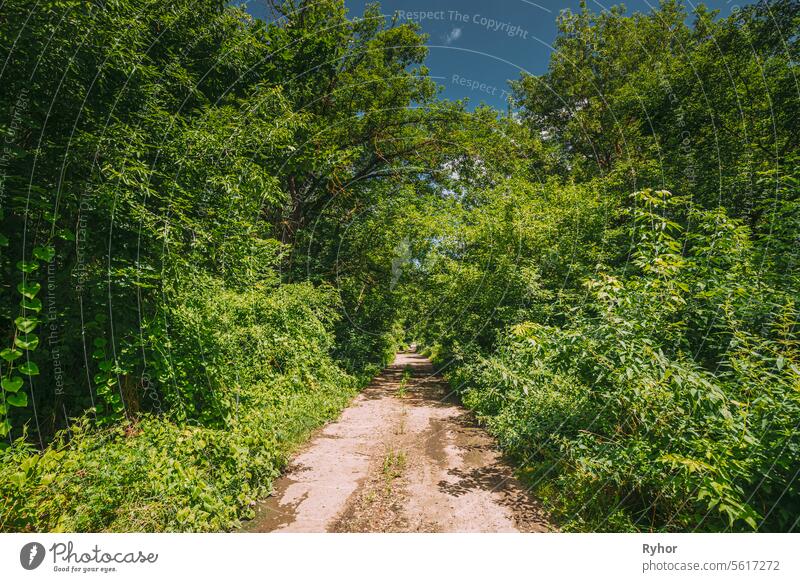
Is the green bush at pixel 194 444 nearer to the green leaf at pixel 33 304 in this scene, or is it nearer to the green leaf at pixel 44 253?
the green leaf at pixel 33 304

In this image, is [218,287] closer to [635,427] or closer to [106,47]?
[106,47]

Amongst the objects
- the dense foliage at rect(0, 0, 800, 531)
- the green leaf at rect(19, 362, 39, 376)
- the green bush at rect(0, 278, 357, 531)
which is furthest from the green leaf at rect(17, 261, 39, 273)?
the green bush at rect(0, 278, 357, 531)

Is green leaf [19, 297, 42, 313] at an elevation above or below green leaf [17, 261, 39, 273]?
below

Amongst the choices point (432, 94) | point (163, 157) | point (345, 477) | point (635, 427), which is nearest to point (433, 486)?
point (345, 477)

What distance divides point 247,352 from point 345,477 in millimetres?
4114

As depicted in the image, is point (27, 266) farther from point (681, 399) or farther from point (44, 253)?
point (681, 399)

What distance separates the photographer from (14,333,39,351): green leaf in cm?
388

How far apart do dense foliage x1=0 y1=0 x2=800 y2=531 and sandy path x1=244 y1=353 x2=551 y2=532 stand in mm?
581

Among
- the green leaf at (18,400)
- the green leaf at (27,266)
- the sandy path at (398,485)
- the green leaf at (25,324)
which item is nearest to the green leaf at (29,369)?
the green leaf at (18,400)

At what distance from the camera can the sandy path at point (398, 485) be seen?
4867 mm

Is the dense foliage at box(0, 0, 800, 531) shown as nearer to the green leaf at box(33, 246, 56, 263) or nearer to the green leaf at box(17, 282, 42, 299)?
the green leaf at box(17, 282, 42, 299)

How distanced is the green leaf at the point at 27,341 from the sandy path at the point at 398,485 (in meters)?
3.74

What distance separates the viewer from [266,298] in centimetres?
952
